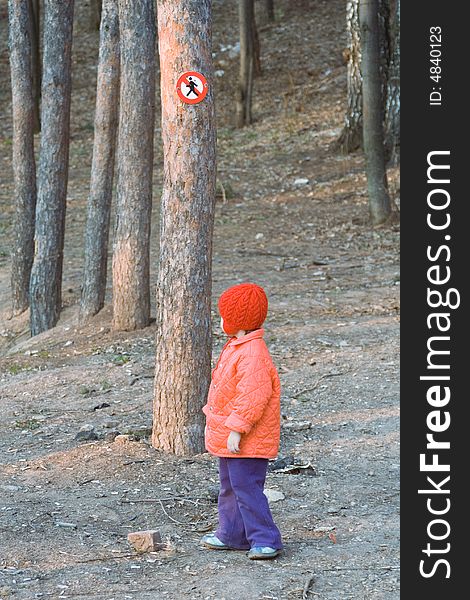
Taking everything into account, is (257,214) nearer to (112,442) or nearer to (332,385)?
(332,385)

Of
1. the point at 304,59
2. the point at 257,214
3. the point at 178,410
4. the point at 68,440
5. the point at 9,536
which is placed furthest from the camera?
the point at 304,59

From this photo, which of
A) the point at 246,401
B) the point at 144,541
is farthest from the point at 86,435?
the point at 246,401

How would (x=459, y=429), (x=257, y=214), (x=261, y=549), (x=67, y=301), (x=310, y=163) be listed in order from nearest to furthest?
1. (x=459, y=429)
2. (x=261, y=549)
3. (x=67, y=301)
4. (x=257, y=214)
5. (x=310, y=163)

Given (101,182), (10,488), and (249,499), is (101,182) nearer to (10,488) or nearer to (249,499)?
(10,488)

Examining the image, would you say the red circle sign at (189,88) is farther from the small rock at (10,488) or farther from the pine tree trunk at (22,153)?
the pine tree trunk at (22,153)

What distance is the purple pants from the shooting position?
219 inches

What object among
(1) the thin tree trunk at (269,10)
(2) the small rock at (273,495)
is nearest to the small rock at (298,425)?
(2) the small rock at (273,495)

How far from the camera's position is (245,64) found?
22.9 meters

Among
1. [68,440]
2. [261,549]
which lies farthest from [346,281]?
[261,549]

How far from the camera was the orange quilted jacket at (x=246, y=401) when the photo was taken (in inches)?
215

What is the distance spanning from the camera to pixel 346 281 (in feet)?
42.9

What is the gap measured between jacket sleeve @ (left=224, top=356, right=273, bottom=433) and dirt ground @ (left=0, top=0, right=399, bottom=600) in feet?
2.52

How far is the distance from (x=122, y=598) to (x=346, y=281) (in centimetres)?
830

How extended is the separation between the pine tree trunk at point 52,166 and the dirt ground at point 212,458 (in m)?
0.35
